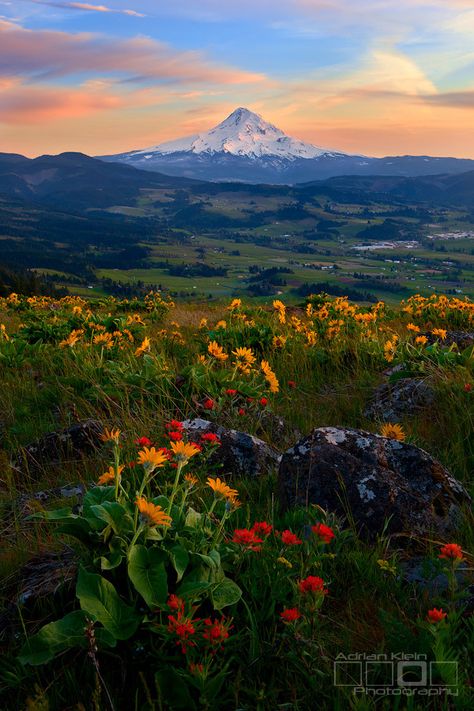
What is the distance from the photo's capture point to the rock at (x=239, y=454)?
157 inches

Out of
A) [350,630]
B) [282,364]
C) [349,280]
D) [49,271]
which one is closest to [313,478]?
[350,630]

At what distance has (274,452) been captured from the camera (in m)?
4.31

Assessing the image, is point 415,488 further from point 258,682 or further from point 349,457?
point 258,682

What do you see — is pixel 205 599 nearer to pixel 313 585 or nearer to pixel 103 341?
pixel 313 585

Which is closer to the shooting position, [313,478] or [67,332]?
[313,478]

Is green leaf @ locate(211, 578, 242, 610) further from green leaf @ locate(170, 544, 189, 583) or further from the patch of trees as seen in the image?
the patch of trees

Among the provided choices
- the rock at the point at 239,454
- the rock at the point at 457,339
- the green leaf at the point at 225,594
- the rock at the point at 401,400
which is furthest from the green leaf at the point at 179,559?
the rock at the point at 457,339

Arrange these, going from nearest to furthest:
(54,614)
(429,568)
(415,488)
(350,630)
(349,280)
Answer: (350,630), (54,614), (429,568), (415,488), (349,280)

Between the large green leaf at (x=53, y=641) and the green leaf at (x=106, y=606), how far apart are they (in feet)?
0.13

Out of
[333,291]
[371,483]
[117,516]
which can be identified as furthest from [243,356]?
[333,291]

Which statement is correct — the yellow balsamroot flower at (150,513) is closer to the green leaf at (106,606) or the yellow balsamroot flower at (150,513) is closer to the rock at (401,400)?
the green leaf at (106,606)

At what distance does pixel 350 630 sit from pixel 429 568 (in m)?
0.55

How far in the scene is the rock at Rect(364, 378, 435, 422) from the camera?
5.00m

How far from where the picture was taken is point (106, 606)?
84.4 inches
